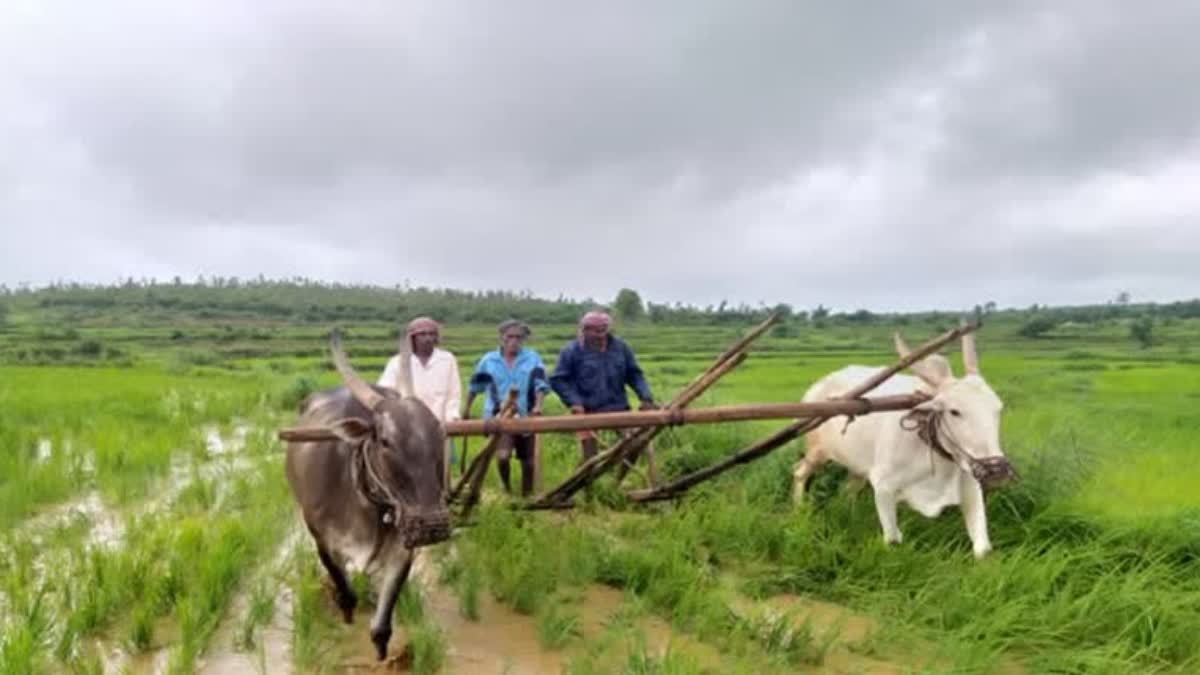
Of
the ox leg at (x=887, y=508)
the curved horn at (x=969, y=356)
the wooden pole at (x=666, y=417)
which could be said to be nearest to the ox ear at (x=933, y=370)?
the curved horn at (x=969, y=356)

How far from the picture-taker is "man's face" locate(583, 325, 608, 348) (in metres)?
6.12

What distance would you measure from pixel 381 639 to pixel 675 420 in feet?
5.31

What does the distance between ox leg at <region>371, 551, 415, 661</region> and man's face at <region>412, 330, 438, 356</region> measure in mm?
2215

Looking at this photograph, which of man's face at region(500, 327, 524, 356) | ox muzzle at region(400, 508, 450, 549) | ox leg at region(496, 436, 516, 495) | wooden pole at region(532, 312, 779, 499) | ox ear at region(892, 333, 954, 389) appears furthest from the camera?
ox leg at region(496, 436, 516, 495)

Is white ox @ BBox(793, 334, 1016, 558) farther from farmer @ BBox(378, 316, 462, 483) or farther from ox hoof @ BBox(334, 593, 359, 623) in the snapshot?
ox hoof @ BBox(334, 593, 359, 623)

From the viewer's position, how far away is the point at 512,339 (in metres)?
6.12

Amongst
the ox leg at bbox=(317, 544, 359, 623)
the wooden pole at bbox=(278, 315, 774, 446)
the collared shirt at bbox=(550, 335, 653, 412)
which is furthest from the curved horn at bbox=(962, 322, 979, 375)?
the ox leg at bbox=(317, 544, 359, 623)

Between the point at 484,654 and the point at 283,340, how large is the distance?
29.3 m

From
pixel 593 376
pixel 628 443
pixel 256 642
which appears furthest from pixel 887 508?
pixel 256 642

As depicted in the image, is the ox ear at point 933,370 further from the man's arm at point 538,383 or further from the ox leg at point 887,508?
the man's arm at point 538,383

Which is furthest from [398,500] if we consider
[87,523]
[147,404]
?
[147,404]

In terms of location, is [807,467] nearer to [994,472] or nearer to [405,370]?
[994,472]

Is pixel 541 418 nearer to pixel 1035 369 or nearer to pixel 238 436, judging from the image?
pixel 238 436

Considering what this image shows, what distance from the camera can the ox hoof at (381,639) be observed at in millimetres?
3752
